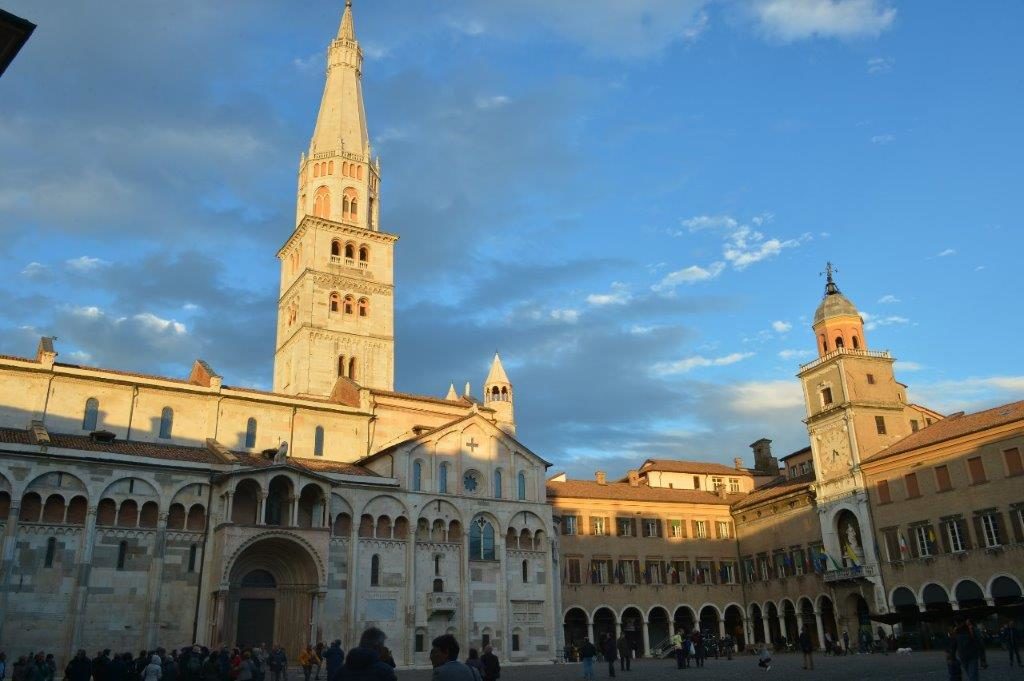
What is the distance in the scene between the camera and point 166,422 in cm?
4028

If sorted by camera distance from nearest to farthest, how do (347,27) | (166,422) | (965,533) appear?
(166,422) → (965,533) → (347,27)

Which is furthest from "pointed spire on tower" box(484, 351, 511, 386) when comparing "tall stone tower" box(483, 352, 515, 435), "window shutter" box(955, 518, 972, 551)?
"window shutter" box(955, 518, 972, 551)

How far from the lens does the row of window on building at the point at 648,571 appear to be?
52844 mm

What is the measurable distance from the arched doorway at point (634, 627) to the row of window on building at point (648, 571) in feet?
6.69

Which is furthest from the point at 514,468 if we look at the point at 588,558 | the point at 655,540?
the point at 655,540

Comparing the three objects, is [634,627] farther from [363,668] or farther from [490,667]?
[363,668]

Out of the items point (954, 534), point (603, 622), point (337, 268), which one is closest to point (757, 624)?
point (603, 622)

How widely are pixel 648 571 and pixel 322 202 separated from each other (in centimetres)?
3437

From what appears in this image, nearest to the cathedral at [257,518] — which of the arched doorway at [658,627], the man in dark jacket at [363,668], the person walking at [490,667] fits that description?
the arched doorway at [658,627]

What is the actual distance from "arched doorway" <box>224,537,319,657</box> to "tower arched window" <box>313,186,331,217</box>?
29.5 m

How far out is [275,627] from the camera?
36312mm

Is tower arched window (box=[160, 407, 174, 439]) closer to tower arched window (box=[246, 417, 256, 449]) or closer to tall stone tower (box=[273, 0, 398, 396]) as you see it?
tower arched window (box=[246, 417, 256, 449])

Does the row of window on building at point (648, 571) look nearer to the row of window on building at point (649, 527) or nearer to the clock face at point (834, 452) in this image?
the row of window on building at point (649, 527)

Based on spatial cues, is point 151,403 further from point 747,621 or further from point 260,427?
point 747,621
